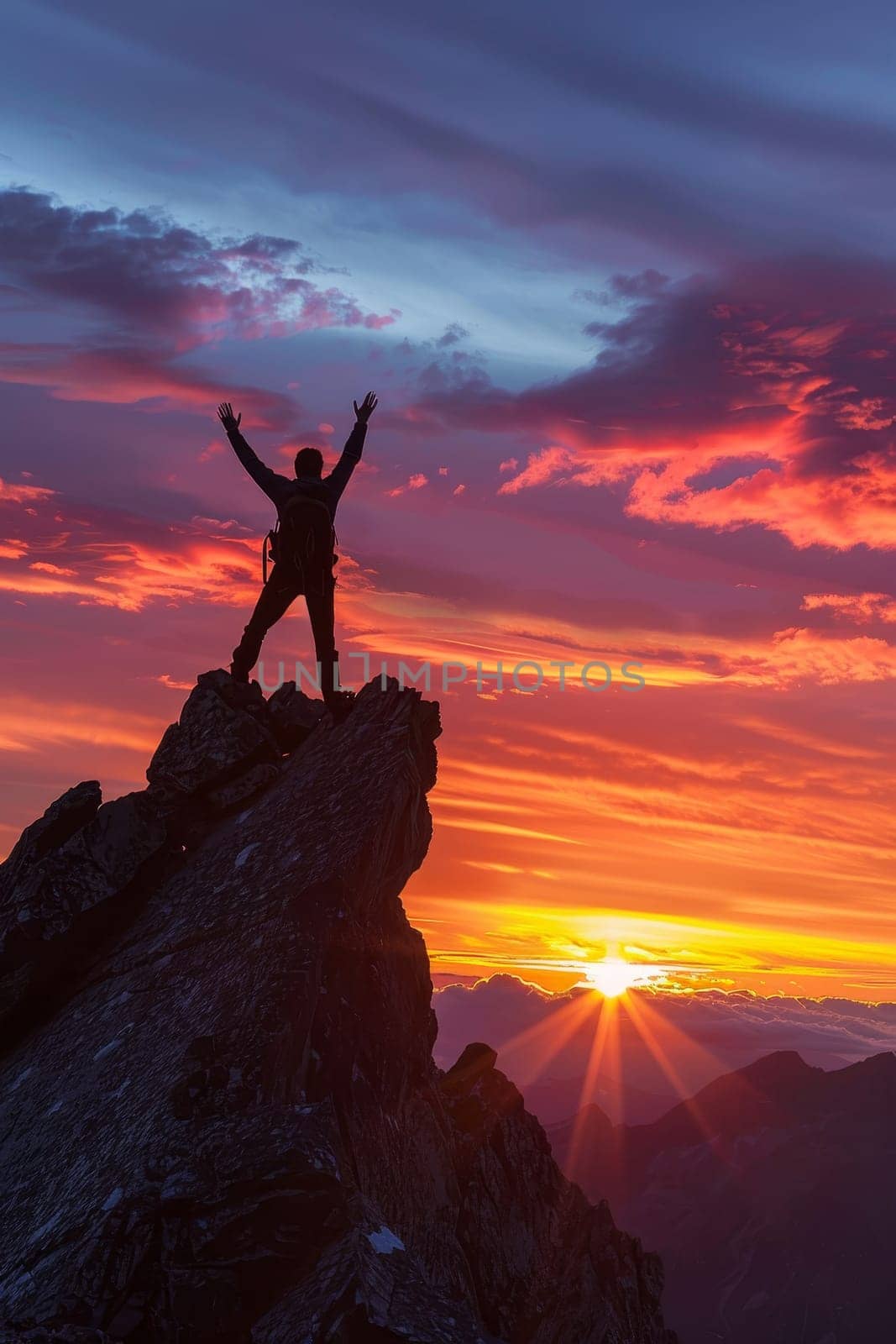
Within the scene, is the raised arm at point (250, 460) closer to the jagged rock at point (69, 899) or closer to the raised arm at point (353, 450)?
the raised arm at point (353, 450)

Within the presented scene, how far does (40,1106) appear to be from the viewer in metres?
21.0

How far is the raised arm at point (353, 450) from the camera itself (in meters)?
27.5

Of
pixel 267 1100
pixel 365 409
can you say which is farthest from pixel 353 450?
Result: pixel 267 1100

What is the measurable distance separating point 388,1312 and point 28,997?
12.1 meters

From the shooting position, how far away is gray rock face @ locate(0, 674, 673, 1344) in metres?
16.7

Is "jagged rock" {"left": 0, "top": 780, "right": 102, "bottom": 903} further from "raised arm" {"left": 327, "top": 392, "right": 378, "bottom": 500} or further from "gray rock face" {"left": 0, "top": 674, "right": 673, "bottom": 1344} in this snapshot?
"raised arm" {"left": 327, "top": 392, "right": 378, "bottom": 500}

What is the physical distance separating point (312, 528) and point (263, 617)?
265cm

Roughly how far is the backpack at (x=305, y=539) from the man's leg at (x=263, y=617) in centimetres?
42

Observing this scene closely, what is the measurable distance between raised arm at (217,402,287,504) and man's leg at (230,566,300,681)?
1.87 m

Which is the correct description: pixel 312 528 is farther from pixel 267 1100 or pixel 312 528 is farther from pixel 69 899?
pixel 267 1100

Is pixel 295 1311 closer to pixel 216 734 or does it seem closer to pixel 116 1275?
pixel 116 1275

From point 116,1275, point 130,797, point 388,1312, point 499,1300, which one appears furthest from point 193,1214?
point 499,1300

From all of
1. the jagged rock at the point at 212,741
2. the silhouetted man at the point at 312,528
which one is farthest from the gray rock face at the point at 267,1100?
the silhouetted man at the point at 312,528

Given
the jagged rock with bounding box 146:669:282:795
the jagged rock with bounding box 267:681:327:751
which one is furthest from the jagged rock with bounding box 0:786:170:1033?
the jagged rock with bounding box 267:681:327:751
